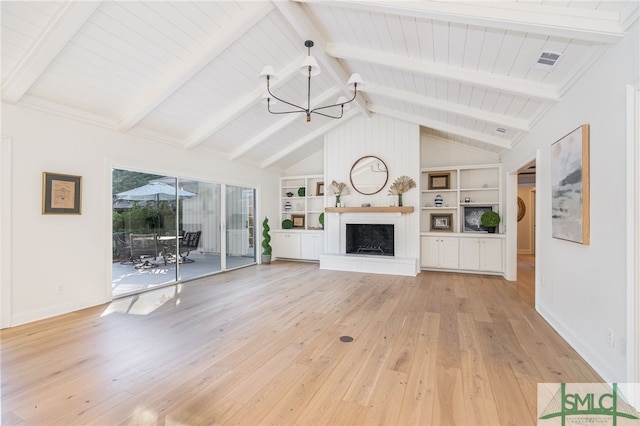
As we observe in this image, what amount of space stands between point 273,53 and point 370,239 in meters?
4.40

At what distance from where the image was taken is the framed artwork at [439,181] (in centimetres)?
683

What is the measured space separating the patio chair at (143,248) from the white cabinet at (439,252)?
17.7ft

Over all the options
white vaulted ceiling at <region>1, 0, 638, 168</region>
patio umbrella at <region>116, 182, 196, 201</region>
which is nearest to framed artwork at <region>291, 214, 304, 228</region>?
patio umbrella at <region>116, 182, 196, 201</region>

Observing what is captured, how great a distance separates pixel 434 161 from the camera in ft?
23.4

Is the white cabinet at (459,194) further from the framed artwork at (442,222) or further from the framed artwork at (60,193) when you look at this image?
the framed artwork at (60,193)

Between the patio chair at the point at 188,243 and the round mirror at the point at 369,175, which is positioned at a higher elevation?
the round mirror at the point at 369,175

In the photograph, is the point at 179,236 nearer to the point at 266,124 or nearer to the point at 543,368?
the point at 266,124

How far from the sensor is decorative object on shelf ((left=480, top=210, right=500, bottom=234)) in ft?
19.8

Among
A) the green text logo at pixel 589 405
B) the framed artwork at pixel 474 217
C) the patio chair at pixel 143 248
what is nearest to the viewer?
the green text logo at pixel 589 405

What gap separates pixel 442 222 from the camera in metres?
6.87

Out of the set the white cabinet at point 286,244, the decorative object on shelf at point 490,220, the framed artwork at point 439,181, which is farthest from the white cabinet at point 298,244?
the decorative object on shelf at point 490,220

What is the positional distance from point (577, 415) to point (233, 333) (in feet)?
9.45

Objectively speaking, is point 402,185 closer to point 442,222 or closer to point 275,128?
point 442,222

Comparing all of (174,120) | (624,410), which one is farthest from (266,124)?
(624,410)
